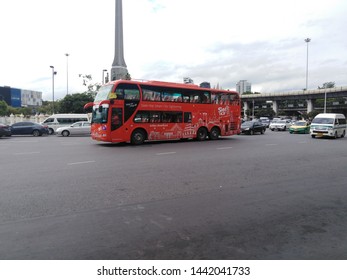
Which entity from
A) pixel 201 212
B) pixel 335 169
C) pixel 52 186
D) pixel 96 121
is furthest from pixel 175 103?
pixel 201 212

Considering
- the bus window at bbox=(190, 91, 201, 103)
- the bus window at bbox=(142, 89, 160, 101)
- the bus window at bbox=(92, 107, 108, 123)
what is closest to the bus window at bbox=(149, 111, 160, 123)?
the bus window at bbox=(142, 89, 160, 101)

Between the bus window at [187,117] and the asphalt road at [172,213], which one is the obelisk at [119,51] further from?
the asphalt road at [172,213]

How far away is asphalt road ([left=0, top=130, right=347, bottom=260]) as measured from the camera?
12.0 ft

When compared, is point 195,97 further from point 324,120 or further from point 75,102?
point 75,102

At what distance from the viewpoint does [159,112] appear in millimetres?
18109

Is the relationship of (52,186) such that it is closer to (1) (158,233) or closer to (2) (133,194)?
(2) (133,194)

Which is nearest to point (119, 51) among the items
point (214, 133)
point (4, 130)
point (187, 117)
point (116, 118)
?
point (4, 130)

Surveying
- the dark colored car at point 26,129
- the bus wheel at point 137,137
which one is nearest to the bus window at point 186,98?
the bus wheel at point 137,137

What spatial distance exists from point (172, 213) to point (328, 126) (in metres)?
22.2

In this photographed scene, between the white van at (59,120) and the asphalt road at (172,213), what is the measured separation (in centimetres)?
2515

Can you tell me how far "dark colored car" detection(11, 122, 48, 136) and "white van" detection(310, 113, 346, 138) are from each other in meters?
25.4

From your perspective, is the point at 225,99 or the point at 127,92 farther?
the point at 225,99

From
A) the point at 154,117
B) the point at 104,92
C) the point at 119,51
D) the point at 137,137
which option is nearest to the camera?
the point at 104,92

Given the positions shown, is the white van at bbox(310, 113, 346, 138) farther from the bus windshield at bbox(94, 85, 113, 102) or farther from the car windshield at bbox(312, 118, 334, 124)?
the bus windshield at bbox(94, 85, 113, 102)
